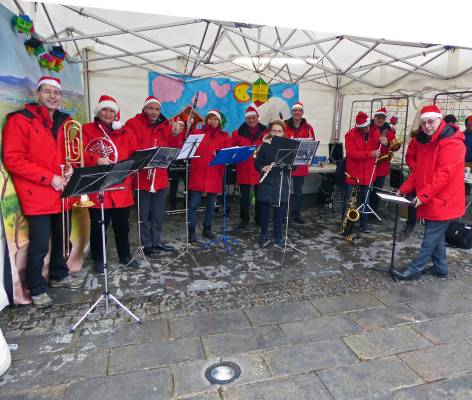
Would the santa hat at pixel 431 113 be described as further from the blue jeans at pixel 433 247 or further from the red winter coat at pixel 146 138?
the red winter coat at pixel 146 138

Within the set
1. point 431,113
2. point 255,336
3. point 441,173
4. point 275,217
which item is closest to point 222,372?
point 255,336

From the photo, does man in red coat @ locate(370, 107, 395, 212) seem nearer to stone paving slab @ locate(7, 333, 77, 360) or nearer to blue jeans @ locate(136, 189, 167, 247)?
blue jeans @ locate(136, 189, 167, 247)

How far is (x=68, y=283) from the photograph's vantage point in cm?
361

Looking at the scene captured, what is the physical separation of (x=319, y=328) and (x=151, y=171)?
239 cm

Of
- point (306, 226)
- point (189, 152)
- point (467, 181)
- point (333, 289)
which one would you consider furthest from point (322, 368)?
point (467, 181)

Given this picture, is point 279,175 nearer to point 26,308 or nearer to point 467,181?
point 26,308

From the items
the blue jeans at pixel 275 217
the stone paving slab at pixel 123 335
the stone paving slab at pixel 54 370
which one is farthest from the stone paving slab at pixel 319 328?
the blue jeans at pixel 275 217

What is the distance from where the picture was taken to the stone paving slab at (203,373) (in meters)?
2.25

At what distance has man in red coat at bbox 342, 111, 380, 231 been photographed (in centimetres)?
525

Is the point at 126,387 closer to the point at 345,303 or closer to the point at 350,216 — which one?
the point at 345,303

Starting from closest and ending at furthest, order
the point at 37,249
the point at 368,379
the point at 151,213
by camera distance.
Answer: the point at 368,379
the point at 37,249
the point at 151,213

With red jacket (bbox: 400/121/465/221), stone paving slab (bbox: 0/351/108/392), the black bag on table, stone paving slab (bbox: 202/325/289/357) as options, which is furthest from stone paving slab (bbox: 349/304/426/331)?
the black bag on table

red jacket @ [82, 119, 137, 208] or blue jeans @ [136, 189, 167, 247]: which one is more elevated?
red jacket @ [82, 119, 137, 208]

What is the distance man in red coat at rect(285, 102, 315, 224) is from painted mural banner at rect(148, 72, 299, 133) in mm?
690
